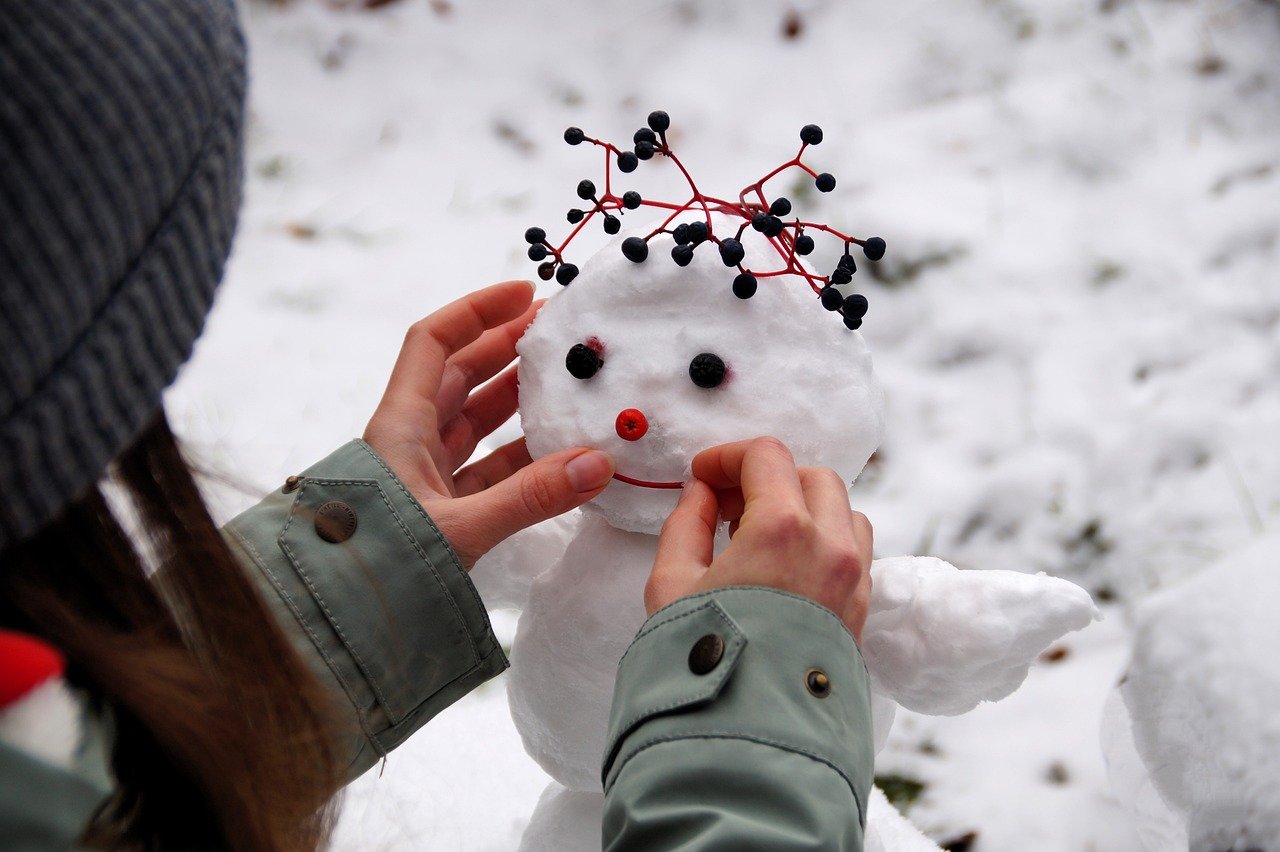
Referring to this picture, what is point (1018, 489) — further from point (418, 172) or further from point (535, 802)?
point (418, 172)

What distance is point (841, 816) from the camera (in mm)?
663

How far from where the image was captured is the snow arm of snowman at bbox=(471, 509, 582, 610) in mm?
1055

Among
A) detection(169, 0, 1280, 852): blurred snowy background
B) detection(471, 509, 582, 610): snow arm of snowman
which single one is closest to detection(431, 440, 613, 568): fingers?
detection(471, 509, 582, 610): snow arm of snowman

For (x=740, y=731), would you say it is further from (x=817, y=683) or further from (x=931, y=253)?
(x=931, y=253)

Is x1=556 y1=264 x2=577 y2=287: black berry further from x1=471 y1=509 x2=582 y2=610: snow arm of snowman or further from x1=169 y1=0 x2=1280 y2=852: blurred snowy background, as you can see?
x1=169 y1=0 x2=1280 y2=852: blurred snowy background

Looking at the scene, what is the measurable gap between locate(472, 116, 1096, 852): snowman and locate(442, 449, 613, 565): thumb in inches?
1.3

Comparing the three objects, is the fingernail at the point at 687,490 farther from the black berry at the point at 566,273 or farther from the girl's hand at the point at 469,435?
the black berry at the point at 566,273

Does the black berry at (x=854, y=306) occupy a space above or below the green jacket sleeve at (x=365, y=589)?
above

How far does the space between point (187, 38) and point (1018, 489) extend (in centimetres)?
129

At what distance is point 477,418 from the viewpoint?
1123 mm

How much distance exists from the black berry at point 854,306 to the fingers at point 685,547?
0.19 metres

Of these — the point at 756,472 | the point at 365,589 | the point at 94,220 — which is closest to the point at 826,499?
the point at 756,472

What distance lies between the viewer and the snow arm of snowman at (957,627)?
2.73ft

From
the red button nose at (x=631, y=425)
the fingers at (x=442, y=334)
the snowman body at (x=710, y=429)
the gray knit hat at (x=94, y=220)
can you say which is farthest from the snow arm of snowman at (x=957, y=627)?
the gray knit hat at (x=94, y=220)
